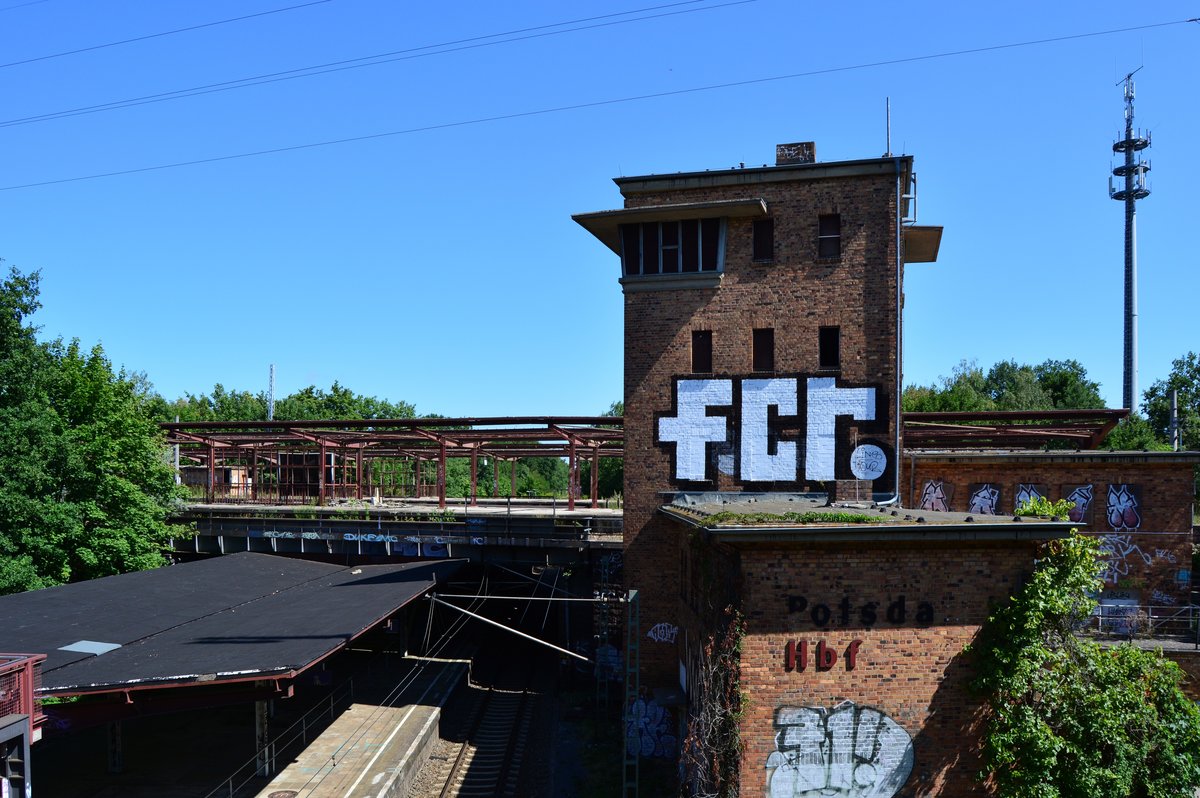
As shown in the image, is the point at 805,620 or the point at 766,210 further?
the point at 766,210

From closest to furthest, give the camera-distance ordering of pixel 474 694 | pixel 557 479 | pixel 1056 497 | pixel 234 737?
pixel 234 737
pixel 1056 497
pixel 474 694
pixel 557 479

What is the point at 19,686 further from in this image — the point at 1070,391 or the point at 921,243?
the point at 1070,391

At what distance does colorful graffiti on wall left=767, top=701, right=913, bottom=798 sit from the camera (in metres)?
14.2

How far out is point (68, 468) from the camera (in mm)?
33438

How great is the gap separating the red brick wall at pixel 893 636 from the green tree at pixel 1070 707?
0.39 m

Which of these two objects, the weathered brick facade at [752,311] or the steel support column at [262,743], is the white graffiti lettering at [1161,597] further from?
the steel support column at [262,743]

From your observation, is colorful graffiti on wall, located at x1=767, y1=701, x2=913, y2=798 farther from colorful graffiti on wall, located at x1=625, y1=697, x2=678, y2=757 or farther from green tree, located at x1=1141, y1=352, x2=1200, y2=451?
green tree, located at x1=1141, y1=352, x2=1200, y2=451

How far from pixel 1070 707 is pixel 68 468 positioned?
112 ft

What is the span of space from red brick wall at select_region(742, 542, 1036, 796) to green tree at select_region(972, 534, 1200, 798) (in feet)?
1.27

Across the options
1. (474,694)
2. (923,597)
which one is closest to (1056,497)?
(923,597)

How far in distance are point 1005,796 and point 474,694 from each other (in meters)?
21.0

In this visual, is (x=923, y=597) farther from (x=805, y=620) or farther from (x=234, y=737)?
(x=234, y=737)

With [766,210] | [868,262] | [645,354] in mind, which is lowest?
[645,354]

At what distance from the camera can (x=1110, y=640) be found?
20969mm
